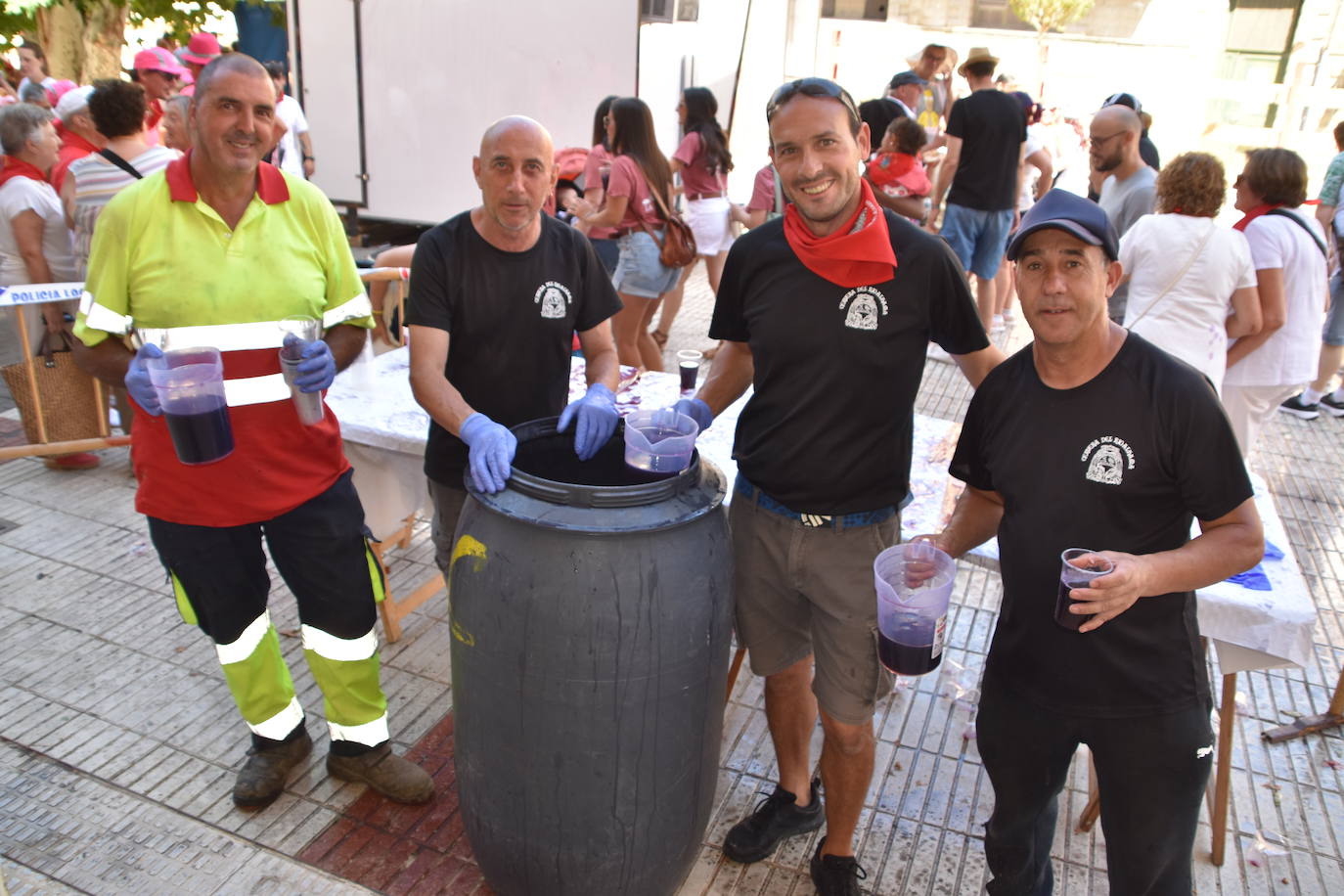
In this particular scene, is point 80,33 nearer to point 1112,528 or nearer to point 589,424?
point 589,424

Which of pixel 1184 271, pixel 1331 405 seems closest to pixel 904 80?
pixel 1331 405

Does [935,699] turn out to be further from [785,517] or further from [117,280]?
[117,280]

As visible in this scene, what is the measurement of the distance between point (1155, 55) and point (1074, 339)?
22.0 metres

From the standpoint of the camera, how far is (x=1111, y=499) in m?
1.84

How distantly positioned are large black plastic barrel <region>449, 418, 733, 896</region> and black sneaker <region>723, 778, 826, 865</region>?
432 mm

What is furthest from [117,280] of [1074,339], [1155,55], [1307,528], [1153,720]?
Result: [1155,55]

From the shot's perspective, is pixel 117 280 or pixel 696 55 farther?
pixel 696 55

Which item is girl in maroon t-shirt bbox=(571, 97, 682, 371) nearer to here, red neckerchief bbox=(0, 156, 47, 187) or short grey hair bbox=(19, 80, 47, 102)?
red neckerchief bbox=(0, 156, 47, 187)

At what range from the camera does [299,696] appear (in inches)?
133

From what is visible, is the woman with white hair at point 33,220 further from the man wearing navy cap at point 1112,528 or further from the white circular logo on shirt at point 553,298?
the man wearing navy cap at point 1112,528

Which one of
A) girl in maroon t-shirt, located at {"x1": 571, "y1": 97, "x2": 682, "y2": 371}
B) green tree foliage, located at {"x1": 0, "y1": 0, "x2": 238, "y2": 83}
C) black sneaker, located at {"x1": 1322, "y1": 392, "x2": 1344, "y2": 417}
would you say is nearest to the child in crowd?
girl in maroon t-shirt, located at {"x1": 571, "y1": 97, "x2": 682, "y2": 371}

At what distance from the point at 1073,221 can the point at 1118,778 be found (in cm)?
115

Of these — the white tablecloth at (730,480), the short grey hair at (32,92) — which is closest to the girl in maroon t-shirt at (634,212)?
the white tablecloth at (730,480)

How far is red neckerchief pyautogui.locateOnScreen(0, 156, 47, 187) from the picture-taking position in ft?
15.7
